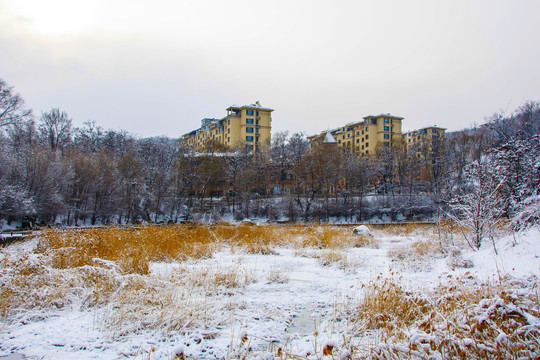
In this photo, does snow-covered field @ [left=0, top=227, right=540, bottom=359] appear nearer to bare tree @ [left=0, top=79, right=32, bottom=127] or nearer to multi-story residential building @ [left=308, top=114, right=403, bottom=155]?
bare tree @ [left=0, top=79, right=32, bottom=127]

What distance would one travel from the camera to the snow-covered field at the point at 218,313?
3.57m

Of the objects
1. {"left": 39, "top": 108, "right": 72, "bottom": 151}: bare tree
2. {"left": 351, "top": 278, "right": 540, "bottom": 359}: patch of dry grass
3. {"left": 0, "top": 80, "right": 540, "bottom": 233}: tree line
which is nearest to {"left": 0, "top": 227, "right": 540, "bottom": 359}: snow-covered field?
{"left": 351, "top": 278, "right": 540, "bottom": 359}: patch of dry grass

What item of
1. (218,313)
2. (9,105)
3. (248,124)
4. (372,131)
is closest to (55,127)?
(9,105)

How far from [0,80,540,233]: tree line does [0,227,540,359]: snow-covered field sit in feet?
64.6

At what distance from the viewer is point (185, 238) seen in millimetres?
11617

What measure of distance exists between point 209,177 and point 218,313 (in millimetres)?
40837

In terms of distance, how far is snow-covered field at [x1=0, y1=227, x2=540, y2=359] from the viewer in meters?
3.57

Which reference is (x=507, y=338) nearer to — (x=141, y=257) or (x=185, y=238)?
(x=141, y=257)

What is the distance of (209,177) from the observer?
4472 cm

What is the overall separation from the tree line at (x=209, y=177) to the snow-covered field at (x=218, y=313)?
19.7 meters

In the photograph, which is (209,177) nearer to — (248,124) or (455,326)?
(248,124)

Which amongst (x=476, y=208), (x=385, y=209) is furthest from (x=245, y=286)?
(x=385, y=209)

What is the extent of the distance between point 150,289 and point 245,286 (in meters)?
1.82

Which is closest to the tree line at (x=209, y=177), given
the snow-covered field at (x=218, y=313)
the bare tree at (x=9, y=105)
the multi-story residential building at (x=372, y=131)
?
the bare tree at (x=9, y=105)
